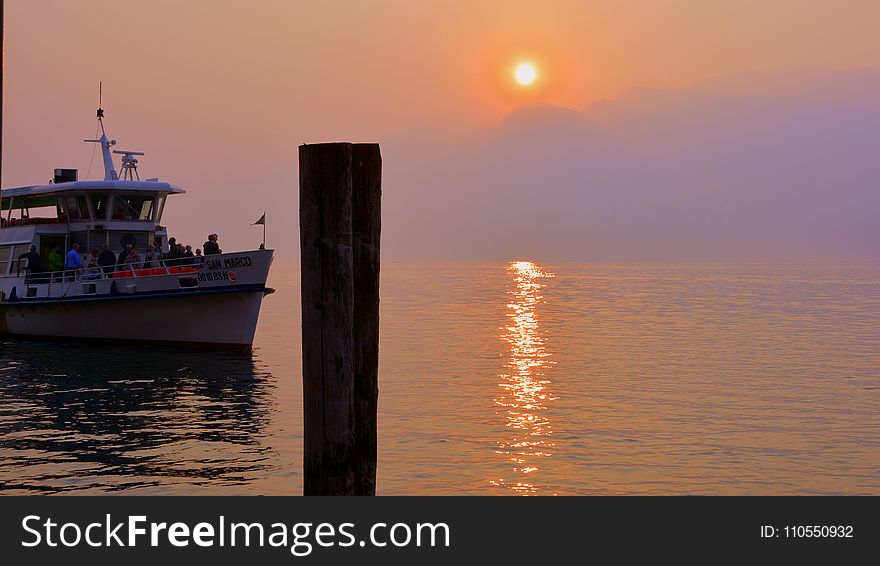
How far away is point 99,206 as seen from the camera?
34.0 metres

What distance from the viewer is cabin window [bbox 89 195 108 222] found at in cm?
3384

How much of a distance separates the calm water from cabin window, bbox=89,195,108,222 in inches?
176

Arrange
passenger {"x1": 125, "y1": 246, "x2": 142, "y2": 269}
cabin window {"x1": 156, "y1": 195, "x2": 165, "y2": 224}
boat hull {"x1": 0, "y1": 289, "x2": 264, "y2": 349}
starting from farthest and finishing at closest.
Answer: cabin window {"x1": 156, "y1": 195, "x2": 165, "y2": 224}, passenger {"x1": 125, "y1": 246, "x2": 142, "y2": 269}, boat hull {"x1": 0, "y1": 289, "x2": 264, "y2": 349}

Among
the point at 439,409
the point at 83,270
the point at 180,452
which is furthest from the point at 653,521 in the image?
the point at 83,270

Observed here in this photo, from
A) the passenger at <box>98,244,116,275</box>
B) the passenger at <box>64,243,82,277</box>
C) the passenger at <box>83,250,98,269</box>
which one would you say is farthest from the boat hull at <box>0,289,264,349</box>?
the passenger at <box>83,250,98,269</box>

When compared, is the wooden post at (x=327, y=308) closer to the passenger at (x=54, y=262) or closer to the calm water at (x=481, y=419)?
the calm water at (x=481, y=419)

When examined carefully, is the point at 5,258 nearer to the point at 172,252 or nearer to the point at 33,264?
the point at 33,264

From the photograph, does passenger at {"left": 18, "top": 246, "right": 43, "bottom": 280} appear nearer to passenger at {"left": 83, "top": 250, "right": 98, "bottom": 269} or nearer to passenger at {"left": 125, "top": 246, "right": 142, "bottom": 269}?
passenger at {"left": 83, "top": 250, "right": 98, "bottom": 269}

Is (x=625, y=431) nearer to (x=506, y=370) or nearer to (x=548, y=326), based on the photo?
(x=506, y=370)

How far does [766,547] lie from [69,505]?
7332mm

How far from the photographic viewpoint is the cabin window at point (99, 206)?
111 feet

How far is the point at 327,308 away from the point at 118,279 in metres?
25.0

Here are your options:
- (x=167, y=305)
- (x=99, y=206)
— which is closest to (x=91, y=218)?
(x=99, y=206)

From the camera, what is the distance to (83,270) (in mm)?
31984
